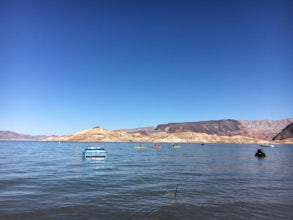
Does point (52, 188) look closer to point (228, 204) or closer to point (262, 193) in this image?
point (228, 204)

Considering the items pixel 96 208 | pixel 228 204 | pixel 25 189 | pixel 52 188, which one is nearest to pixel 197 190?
pixel 228 204

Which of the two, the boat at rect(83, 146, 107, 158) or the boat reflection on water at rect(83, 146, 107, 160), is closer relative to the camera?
the boat reflection on water at rect(83, 146, 107, 160)

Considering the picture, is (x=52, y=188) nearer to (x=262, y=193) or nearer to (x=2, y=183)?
(x=2, y=183)

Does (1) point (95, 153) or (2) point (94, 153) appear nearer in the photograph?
(1) point (95, 153)

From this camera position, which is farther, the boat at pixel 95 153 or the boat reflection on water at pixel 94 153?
the boat at pixel 95 153

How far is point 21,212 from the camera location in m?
17.6

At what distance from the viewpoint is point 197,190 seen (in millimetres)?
26109

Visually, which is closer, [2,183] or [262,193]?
[262,193]

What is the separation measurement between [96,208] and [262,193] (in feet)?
54.8

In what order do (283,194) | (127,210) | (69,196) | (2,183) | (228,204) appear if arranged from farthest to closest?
1. (2,183)
2. (283,194)
3. (69,196)
4. (228,204)
5. (127,210)

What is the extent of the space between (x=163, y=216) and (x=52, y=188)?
1441 cm

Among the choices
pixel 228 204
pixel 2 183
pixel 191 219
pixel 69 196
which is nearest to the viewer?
Answer: pixel 191 219

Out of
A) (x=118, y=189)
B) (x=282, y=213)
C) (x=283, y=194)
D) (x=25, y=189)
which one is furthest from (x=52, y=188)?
(x=283, y=194)

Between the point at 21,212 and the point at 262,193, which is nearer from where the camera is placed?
the point at 21,212
